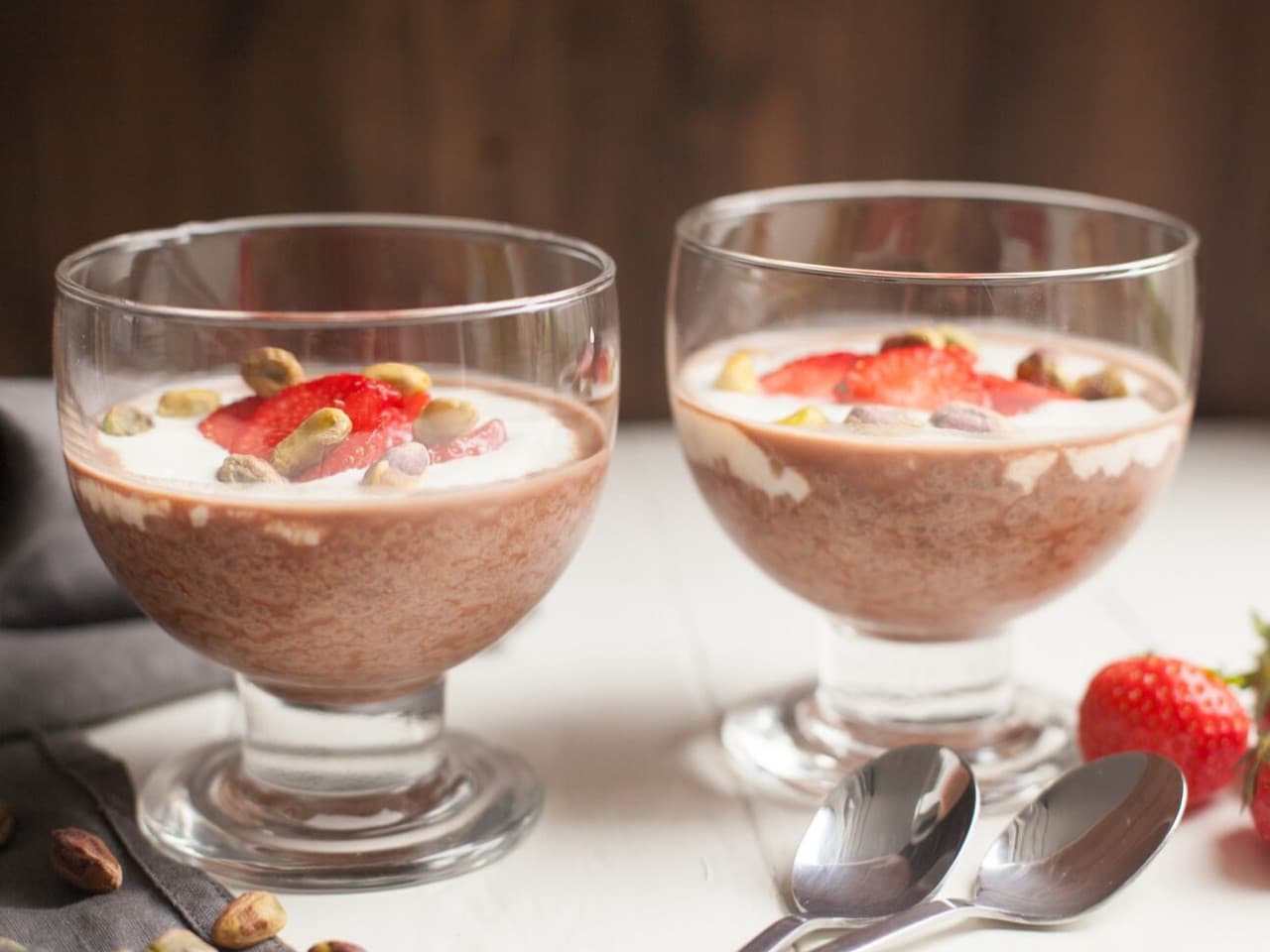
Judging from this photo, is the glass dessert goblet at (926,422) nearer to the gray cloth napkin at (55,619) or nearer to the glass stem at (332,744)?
the glass stem at (332,744)

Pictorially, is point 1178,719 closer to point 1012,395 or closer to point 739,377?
point 1012,395

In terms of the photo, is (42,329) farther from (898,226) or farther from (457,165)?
(898,226)

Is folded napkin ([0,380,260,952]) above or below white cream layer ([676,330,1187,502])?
below

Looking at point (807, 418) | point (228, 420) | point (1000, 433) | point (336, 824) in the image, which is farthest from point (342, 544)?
point (1000, 433)

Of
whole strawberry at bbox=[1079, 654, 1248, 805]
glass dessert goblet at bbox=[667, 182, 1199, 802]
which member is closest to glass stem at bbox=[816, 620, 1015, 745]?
glass dessert goblet at bbox=[667, 182, 1199, 802]

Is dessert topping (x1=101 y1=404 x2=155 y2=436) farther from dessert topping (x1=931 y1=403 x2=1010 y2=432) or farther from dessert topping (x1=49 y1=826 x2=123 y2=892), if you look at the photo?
dessert topping (x1=931 y1=403 x2=1010 y2=432)
